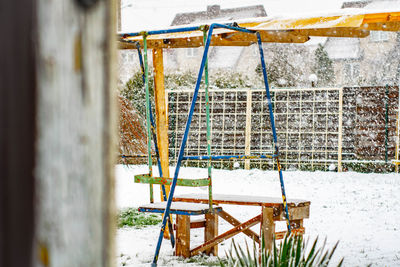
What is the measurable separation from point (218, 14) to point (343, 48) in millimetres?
6775

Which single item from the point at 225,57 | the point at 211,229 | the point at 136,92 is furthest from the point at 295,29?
the point at 225,57

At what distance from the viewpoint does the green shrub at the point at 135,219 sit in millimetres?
5340

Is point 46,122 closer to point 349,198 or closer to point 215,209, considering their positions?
point 215,209

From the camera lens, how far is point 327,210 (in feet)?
20.2

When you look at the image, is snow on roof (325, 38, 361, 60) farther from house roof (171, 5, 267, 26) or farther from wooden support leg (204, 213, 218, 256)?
wooden support leg (204, 213, 218, 256)

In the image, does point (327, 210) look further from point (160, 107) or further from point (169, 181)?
point (169, 181)

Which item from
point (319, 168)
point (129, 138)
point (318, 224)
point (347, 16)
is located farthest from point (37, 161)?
point (319, 168)

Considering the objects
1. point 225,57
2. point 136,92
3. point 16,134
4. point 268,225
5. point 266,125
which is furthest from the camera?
point 225,57

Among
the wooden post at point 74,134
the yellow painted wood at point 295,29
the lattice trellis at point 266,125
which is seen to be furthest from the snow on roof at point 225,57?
the wooden post at point 74,134

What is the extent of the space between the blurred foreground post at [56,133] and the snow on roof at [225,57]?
23.6m

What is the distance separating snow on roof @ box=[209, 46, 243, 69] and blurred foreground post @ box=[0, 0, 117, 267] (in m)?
23.6

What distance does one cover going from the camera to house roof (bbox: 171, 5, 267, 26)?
2586 cm

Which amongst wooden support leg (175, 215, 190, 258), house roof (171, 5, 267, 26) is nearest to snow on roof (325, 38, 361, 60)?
house roof (171, 5, 267, 26)

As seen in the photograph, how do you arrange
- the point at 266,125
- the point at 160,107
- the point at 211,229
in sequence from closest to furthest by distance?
1. the point at 211,229
2. the point at 160,107
3. the point at 266,125
